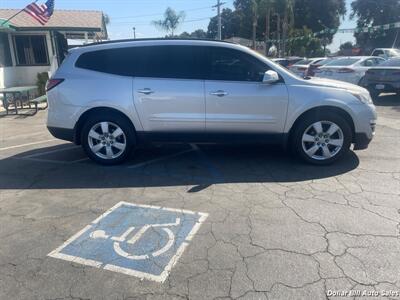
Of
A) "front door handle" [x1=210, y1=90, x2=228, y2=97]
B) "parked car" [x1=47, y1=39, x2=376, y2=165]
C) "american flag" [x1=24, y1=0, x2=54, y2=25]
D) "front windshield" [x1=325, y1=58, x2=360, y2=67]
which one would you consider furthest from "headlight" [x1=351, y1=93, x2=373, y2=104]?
"american flag" [x1=24, y1=0, x2=54, y2=25]

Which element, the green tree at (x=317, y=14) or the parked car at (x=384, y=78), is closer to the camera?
the parked car at (x=384, y=78)

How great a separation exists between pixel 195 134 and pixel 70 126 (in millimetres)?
1918

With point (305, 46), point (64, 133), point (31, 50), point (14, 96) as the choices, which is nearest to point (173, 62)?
point (64, 133)

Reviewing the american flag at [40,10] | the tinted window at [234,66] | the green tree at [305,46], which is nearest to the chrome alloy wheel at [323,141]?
the tinted window at [234,66]

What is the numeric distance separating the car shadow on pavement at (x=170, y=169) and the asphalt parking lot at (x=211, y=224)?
17 mm

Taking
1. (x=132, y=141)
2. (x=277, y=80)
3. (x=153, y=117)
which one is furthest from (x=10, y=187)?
(x=277, y=80)

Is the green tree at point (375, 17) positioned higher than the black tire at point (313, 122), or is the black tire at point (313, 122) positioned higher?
the green tree at point (375, 17)

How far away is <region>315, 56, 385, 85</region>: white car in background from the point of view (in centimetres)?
1273

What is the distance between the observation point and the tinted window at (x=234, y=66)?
5008 millimetres

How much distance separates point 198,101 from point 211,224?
2141mm

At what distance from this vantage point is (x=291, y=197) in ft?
13.4

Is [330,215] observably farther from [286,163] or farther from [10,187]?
[10,187]

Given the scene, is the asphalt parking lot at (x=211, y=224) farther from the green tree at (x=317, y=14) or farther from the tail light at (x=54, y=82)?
the green tree at (x=317, y=14)

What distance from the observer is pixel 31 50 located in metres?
17.0
